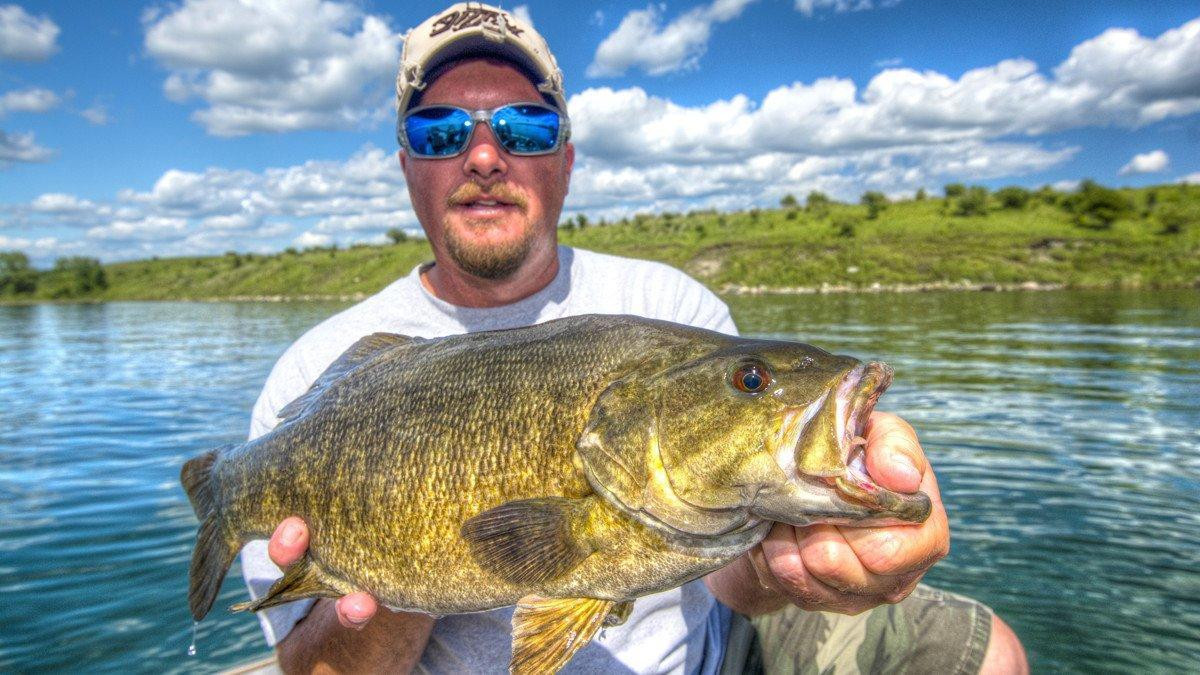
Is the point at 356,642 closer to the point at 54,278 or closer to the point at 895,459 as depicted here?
the point at 895,459

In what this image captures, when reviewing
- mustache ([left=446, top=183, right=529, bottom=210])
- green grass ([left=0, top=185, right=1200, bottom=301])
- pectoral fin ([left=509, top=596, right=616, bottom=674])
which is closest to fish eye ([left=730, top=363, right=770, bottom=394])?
pectoral fin ([left=509, top=596, right=616, bottom=674])

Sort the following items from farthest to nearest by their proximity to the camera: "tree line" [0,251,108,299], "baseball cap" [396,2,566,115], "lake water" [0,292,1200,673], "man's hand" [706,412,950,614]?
1. "tree line" [0,251,108,299]
2. "lake water" [0,292,1200,673]
3. "baseball cap" [396,2,566,115]
4. "man's hand" [706,412,950,614]

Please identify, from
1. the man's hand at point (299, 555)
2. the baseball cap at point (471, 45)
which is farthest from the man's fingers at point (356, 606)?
the baseball cap at point (471, 45)

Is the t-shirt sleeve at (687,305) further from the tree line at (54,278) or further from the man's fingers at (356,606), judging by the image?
the tree line at (54,278)

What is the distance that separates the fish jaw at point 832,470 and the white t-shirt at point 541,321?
152cm

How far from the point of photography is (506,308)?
13.1 ft

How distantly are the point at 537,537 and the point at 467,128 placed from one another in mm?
2519

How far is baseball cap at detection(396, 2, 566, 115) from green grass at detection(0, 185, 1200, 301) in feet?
183

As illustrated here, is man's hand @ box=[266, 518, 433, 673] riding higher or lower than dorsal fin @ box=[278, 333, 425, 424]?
lower

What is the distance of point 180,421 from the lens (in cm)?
1562

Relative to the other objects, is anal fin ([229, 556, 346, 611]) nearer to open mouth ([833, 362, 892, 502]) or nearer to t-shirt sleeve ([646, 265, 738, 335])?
open mouth ([833, 362, 892, 502])

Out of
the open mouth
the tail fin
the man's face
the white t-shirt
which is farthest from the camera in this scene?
the man's face

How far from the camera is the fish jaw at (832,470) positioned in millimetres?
1840

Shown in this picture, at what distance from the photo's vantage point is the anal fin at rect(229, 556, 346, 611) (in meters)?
2.63
